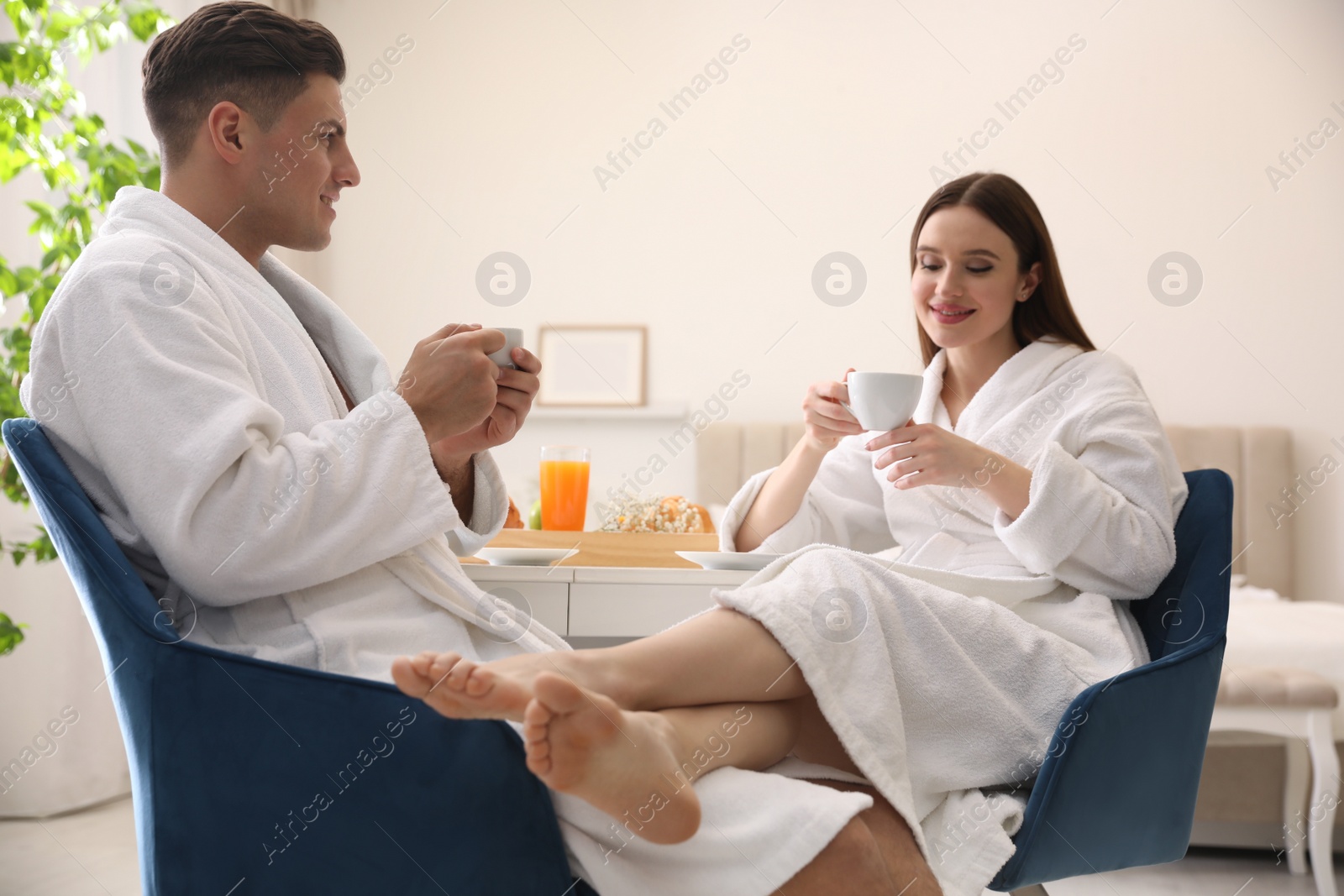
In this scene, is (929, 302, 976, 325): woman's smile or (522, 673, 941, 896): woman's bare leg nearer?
(522, 673, 941, 896): woman's bare leg

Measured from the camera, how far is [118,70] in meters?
2.71

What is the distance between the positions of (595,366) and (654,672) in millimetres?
2723

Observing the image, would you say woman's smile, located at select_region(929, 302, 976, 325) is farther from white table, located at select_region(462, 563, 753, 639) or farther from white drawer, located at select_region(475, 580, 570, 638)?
white drawer, located at select_region(475, 580, 570, 638)

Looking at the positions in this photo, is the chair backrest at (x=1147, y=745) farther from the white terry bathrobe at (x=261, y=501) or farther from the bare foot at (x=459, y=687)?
the bare foot at (x=459, y=687)

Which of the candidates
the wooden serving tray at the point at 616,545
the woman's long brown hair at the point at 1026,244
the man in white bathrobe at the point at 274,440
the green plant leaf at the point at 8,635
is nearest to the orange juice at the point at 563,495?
the wooden serving tray at the point at 616,545

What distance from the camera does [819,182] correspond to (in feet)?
11.5

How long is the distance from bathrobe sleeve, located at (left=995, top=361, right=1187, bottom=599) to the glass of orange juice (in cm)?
73

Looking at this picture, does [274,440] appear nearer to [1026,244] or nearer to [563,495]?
[563,495]

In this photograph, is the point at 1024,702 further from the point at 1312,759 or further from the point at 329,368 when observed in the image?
the point at 1312,759

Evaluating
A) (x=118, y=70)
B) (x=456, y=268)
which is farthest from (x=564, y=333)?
(x=118, y=70)

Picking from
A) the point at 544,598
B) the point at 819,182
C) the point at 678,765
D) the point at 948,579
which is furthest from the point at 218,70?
the point at 819,182

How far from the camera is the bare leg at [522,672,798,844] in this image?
718 millimetres

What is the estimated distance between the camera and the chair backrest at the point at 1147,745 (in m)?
0.98

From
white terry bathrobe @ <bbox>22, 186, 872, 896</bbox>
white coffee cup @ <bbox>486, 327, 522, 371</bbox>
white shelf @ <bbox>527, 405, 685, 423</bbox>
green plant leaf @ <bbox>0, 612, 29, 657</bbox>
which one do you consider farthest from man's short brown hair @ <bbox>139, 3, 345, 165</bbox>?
white shelf @ <bbox>527, 405, 685, 423</bbox>
